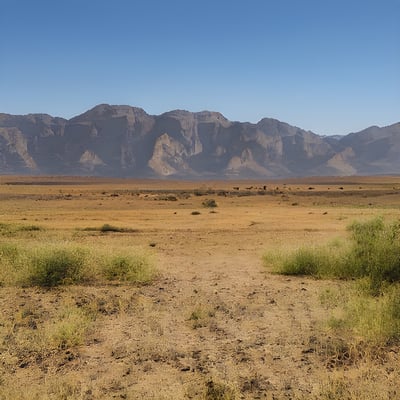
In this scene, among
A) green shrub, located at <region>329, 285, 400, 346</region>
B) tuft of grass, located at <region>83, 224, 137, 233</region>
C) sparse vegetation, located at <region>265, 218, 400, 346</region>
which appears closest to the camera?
green shrub, located at <region>329, 285, 400, 346</region>

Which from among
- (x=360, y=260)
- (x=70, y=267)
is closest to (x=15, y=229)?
(x=70, y=267)

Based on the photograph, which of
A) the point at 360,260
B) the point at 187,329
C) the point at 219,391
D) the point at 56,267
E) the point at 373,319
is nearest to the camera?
the point at 219,391

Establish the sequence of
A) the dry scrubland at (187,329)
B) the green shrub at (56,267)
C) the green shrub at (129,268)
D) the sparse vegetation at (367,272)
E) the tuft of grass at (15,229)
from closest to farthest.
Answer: the dry scrubland at (187,329), the sparse vegetation at (367,272), the green shrub at (56,267), the green shrub at (129,268), the tuft of grass at (15,229)

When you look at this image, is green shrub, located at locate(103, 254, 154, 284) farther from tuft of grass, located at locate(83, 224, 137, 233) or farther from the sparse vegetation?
tuft of grass, located at locate(83, 224, 137, 233)

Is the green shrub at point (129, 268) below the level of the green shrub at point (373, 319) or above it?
below

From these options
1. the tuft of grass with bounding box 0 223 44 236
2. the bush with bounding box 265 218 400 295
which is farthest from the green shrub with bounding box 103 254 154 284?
the tuft of grass with bounding box 0 223 44 236

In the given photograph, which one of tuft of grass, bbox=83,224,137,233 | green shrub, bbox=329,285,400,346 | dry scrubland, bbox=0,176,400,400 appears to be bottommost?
tuft of grass, bbox=83,224,137,233

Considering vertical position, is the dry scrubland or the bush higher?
the bush

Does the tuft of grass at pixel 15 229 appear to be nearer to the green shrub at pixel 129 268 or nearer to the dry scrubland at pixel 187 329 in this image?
the dry scrubland at pixel 187 329

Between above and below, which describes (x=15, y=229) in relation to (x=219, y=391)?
below

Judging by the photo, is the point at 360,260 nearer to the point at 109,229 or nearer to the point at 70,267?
the point at 70,267

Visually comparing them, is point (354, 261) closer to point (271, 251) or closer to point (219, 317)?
point (271, 251)

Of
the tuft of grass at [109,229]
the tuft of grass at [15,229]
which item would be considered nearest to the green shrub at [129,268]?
the tuft of grass at [15,229]

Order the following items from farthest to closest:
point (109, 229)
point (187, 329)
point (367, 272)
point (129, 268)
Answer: point (109, 229) → point (129, 268) → point (367, 272) → point (187, 329)
